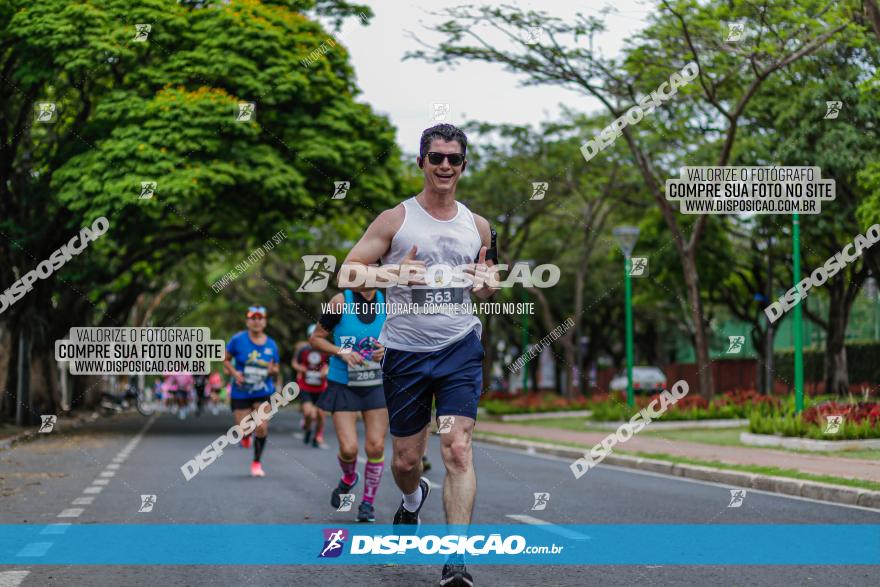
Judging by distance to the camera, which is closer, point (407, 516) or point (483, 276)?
point (483, 276)

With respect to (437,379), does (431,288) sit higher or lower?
higher

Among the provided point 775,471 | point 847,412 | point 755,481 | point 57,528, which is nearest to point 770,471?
point 775,471

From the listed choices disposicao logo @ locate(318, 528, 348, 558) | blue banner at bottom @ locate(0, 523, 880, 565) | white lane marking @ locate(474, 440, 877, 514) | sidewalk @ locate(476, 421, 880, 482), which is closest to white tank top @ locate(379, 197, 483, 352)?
blue banner at bottom @ locate(0, 523, 880, 565)

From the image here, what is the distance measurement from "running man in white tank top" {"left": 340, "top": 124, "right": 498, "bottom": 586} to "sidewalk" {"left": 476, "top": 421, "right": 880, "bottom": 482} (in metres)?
7.20

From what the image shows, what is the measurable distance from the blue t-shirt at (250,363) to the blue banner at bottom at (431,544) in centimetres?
450

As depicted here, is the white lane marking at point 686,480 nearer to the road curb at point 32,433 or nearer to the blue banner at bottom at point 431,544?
the blue banner at bottom at point 431,544

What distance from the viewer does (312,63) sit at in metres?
26.1

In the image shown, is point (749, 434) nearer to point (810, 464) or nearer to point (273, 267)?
point (810, 464)

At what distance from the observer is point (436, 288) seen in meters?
6.24

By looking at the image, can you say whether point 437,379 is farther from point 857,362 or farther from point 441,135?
point 857,362

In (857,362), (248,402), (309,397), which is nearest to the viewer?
(248,402)

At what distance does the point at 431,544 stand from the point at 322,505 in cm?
323

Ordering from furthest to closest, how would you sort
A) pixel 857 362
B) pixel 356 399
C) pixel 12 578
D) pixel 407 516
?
1. pixel 857 362
2. pixel 356 399
3. pixel 407 516
4. pixel 12 578

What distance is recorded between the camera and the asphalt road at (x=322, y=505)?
6.85m
